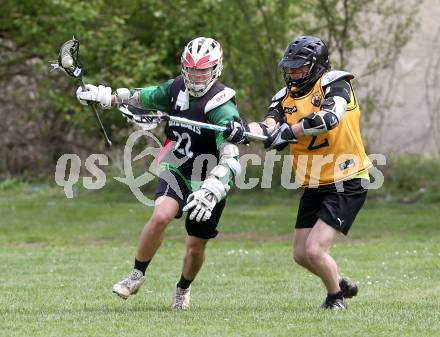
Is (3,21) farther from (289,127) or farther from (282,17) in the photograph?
(289,127)

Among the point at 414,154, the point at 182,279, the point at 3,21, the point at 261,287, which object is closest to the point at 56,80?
the point at 3,21

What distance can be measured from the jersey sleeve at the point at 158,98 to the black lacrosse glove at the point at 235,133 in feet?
2.72

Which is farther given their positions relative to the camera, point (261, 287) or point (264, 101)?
point (264, 101)

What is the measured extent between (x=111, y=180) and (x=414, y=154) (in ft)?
20.6

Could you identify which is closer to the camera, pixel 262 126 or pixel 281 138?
pixel 281 138


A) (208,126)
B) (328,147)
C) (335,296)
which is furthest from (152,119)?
(335,296)

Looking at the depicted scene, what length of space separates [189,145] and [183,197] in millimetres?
437

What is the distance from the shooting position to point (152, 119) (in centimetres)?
909

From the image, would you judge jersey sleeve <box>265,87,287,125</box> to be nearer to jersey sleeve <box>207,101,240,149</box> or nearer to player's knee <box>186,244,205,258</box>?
jersey sleeve <box>207,101,240,149</box>

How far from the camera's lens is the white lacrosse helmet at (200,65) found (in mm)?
9016

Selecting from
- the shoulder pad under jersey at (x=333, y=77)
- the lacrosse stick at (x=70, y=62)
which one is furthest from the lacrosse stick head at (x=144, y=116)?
the shoulder pad under jersey at (x=333, y=77)

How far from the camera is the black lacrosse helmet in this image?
912 cm

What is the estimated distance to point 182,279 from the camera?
381 inches

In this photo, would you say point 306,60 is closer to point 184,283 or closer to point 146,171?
point 184,283
